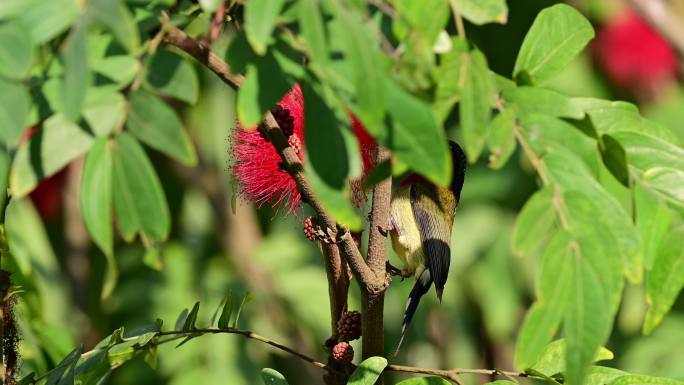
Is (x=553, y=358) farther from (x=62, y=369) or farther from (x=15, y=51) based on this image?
(x=15, y=51)

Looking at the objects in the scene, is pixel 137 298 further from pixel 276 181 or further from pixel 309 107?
pixel 309 107

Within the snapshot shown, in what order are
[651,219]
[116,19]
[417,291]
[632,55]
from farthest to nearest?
[632,55]
[417,291]
[651,219]
[116,19]

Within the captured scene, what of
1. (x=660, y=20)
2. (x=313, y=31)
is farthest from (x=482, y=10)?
(x=660, y=20)

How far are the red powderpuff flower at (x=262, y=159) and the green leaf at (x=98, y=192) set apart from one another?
0.37 metres

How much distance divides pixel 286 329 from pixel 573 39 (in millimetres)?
2179

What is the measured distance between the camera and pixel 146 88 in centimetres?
83

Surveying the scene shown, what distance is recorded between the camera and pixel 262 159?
1.23 metres

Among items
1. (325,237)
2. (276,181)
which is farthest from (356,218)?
(276,181)

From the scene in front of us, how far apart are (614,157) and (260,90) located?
1.18 ft

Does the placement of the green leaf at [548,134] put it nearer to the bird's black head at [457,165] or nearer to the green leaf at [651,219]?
the green leaf at [651,219]

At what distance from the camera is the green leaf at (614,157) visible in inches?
37.3

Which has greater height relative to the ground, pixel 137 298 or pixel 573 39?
pixel 573 39

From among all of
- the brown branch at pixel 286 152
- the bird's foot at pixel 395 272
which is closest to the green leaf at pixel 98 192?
the brown branch at pixel 286 152

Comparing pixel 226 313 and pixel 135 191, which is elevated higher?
pixel 135 191
